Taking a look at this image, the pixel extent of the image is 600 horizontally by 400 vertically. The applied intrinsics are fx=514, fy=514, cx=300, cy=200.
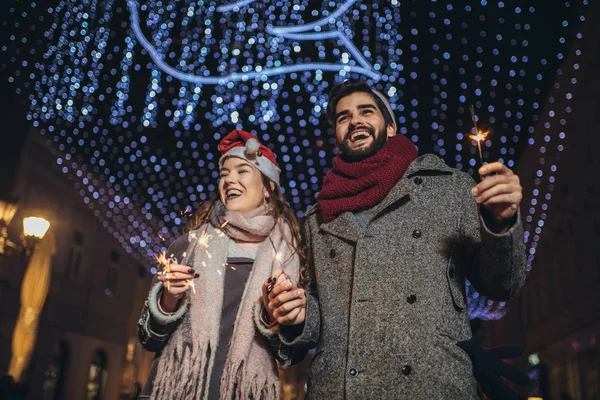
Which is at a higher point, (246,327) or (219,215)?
(219,215)

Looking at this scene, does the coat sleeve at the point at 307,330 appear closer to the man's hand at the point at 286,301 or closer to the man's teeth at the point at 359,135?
the man's hand at the point at 286,301

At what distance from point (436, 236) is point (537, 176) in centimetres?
2038

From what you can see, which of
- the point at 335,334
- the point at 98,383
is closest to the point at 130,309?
the point at 98,383

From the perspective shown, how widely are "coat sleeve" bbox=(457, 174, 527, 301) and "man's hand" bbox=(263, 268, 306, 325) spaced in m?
0.77

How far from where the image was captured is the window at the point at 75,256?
14.8 meters

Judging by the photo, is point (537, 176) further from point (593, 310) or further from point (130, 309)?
point (130, 309)

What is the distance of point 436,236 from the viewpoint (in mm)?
2342

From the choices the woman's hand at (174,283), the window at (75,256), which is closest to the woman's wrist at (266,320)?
the woman's hand at (174,283)

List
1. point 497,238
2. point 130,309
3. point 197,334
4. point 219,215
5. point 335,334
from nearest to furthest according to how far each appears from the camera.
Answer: point 497,238 → point 335,334 → point 197,334 → point 219,215 → point 130,309

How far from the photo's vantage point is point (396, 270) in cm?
231

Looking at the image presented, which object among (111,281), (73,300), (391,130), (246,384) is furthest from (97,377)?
(391,130)

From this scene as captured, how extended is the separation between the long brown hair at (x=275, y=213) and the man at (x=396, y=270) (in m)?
0.29

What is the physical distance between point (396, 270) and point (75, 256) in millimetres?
14640

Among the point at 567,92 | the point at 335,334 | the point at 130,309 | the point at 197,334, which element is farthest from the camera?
the point at 130,309
